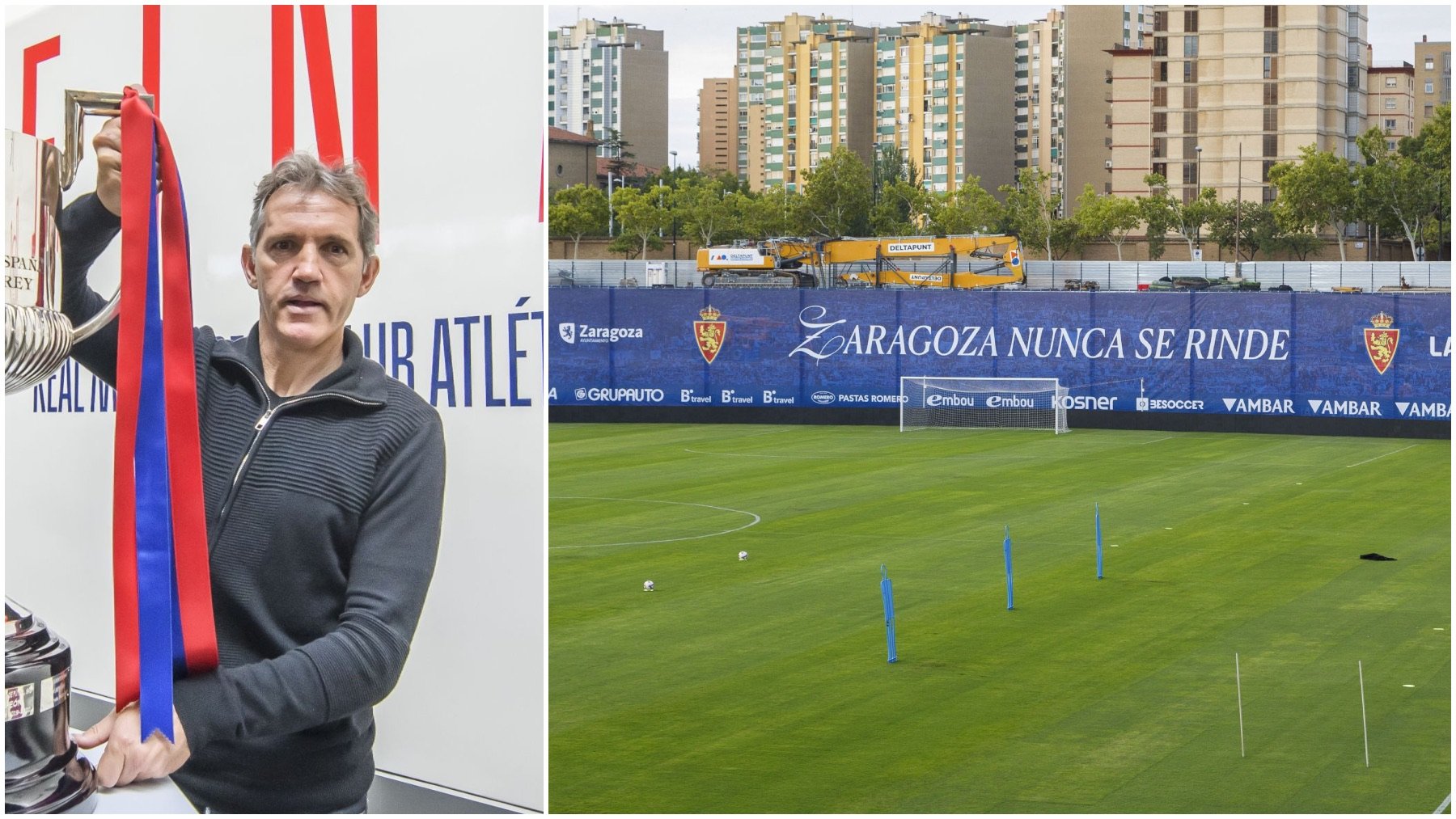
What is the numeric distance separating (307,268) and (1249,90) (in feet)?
380

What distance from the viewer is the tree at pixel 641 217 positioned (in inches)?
3834

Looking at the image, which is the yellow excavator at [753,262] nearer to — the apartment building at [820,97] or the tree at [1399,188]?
the tree at [1399,188]

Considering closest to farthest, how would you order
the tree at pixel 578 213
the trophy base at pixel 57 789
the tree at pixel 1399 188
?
1. the trophy base at pixel 57 789
2. the tree at pixel 1399 188
3. the tree at pixel 578 213

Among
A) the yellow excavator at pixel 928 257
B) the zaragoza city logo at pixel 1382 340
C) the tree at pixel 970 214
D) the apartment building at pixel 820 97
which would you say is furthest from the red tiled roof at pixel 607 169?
the zaragoza city logo at pixel 1382 340

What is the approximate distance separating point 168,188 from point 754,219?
310 ft

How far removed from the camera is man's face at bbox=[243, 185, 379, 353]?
14.6 feet

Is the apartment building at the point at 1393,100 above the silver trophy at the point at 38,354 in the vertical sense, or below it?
above

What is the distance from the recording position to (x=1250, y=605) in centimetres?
1677

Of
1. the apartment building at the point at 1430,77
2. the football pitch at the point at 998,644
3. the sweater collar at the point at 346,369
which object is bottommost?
the football pitch at the point at 998,644

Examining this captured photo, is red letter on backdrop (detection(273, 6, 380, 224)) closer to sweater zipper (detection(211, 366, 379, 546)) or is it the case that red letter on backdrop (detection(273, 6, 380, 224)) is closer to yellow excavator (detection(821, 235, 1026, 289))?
sweater zipper (detection(211, 366, 379, 546))

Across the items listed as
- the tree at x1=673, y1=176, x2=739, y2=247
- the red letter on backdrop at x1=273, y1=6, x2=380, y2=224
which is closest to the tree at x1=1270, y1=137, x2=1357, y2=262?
the tree at x1=673, y1=176, x2=739, y2=247

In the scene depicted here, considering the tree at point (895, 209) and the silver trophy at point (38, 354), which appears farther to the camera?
the tree at point (895, 209)

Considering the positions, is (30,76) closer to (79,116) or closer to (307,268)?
(79,116)

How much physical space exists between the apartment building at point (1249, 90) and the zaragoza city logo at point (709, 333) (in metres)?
75.4
